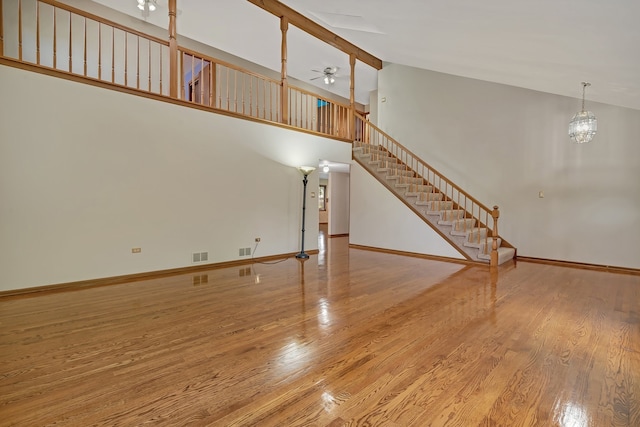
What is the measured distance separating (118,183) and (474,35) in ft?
15.9

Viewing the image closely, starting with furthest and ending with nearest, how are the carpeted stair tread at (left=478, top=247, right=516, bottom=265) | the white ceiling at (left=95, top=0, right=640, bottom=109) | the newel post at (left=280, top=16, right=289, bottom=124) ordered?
the newel post at (left=280, top=16, right=289, bottom=124) → the carpeted stair tread at (left=478, top=247, right=516, bottom=265) → the white ceiling at (left=95, top=0, right=640, bottom=109)

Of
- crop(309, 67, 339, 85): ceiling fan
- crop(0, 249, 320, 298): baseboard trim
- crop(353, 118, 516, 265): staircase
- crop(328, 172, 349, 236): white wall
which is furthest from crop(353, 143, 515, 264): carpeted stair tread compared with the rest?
crop(0, 249, 320, 298): baseboard trim

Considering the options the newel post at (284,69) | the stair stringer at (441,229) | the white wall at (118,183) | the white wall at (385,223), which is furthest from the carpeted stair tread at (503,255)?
the newel post at (284,69)

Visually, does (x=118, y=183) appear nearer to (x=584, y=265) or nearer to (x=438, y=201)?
(x=438, y=201)

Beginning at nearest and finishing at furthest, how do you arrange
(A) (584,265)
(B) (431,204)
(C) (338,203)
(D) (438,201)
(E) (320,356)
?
(E) (320,356), (A) (584,265), (B) (431,204), (D) (438,201), (C) (338,203)

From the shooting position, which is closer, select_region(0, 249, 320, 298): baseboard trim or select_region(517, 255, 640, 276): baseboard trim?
select_region(0, 249, 320, 298): baseboard trim

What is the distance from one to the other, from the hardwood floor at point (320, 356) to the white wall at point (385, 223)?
7.35 feet

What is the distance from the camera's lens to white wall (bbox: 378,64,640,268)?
539cm

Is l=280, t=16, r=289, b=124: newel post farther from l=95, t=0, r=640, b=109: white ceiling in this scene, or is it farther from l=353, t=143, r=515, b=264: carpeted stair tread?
l=353, t=143, r=515, b=264: carpeted stair tread

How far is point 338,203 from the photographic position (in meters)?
10.1

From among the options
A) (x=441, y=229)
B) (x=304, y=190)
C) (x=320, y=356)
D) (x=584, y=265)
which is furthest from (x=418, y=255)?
(x=320, y=356)

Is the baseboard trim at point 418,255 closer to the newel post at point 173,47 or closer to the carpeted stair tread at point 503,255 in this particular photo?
the carpeted stair tread at point 503,255

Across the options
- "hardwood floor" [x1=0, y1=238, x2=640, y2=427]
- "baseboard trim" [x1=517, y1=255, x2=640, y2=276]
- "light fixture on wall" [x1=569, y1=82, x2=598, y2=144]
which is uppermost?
"light fixture on wall" [x1=569, y1=82, x2=598, y2=144]

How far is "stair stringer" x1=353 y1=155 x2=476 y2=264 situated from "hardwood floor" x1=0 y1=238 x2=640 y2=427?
1.79m
